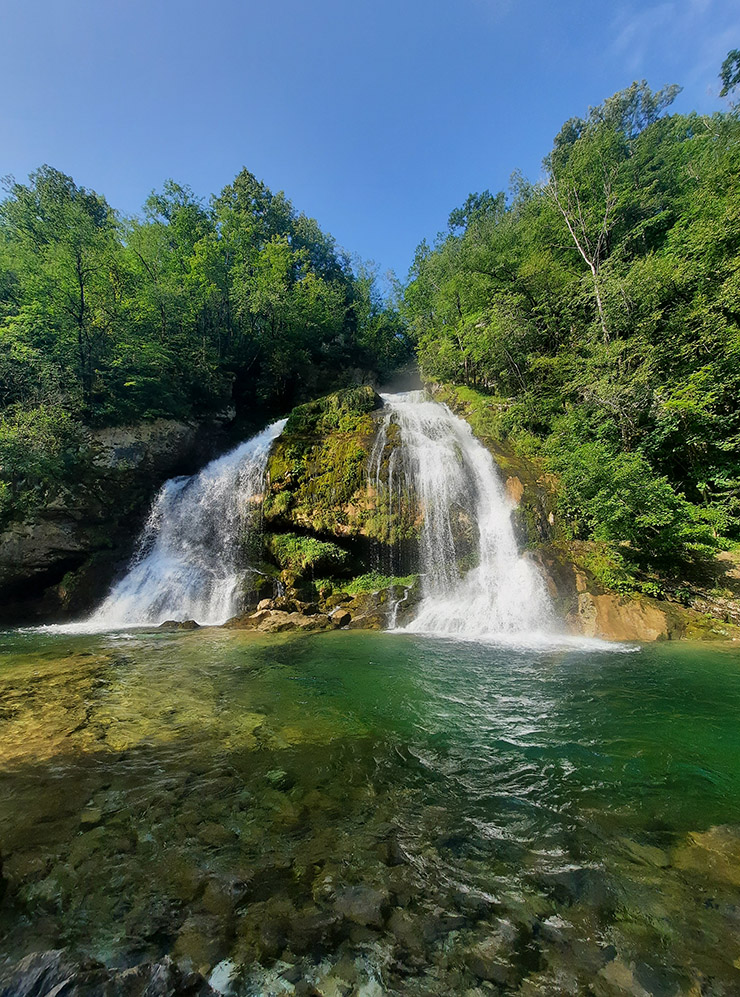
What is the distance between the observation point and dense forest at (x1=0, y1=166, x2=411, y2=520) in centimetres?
1650

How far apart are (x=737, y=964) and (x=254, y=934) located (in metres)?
2.57

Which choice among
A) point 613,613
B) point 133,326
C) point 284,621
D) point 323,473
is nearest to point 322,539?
point 323,473

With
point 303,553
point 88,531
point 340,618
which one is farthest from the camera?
point 88,531

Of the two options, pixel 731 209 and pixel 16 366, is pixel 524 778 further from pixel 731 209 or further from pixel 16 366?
pixel 16 366

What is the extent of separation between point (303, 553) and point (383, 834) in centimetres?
1244

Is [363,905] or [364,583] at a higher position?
[364,583]

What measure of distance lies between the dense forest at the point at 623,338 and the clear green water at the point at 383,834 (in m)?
6.75

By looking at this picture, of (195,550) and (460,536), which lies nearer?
(460,536)

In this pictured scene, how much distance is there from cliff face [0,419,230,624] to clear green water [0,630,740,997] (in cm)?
1044

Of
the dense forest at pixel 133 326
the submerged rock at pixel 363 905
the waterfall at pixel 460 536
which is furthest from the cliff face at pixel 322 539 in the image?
the submerged rock at pixel 363 905

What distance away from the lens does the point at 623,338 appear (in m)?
15.4

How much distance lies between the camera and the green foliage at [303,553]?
1495cm

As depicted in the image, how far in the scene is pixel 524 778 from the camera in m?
3.97

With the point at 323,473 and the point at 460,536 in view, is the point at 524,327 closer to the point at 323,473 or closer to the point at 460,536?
the point at 460,536
